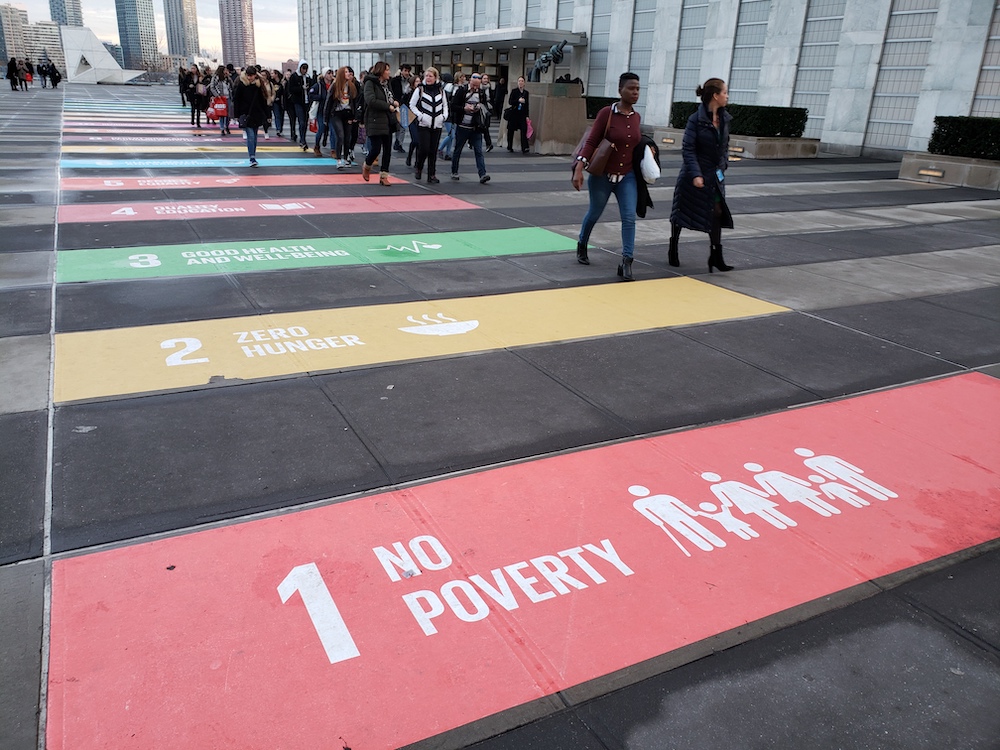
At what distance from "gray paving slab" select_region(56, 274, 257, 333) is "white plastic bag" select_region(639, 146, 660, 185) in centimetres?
407

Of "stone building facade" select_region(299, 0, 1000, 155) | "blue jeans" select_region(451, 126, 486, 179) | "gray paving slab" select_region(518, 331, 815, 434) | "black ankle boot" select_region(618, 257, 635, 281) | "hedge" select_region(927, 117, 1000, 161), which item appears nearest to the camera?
"gray paving slab" select_region(518, 331, 815, 434)

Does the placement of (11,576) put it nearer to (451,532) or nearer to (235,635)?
(235,635)

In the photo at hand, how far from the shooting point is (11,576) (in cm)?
318

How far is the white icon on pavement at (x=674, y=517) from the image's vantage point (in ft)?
12.0

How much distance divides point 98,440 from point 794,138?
22606mm

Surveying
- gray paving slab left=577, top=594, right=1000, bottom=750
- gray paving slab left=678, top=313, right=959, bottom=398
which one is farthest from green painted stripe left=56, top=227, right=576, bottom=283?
gray paving slab left=577, top=594, right=1000, bottom=750

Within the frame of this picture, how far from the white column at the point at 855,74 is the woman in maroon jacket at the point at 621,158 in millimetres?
18976

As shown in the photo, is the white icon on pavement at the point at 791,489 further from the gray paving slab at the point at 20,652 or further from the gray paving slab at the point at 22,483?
the gray paving slab at the point at 22,483

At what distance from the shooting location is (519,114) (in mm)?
21203

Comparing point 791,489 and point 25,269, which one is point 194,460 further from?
point 25,269

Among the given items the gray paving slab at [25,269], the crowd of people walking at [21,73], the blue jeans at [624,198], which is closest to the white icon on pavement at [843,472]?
the blue jeans at [624,198]

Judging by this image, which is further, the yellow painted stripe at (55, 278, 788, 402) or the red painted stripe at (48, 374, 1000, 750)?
the yellow painted stripe at (55, 278, 788, 402)

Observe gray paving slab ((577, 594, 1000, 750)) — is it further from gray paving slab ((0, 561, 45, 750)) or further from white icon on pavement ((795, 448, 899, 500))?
gray paving slab ((0, 561, 45, 750))

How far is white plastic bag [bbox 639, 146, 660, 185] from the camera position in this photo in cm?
782
